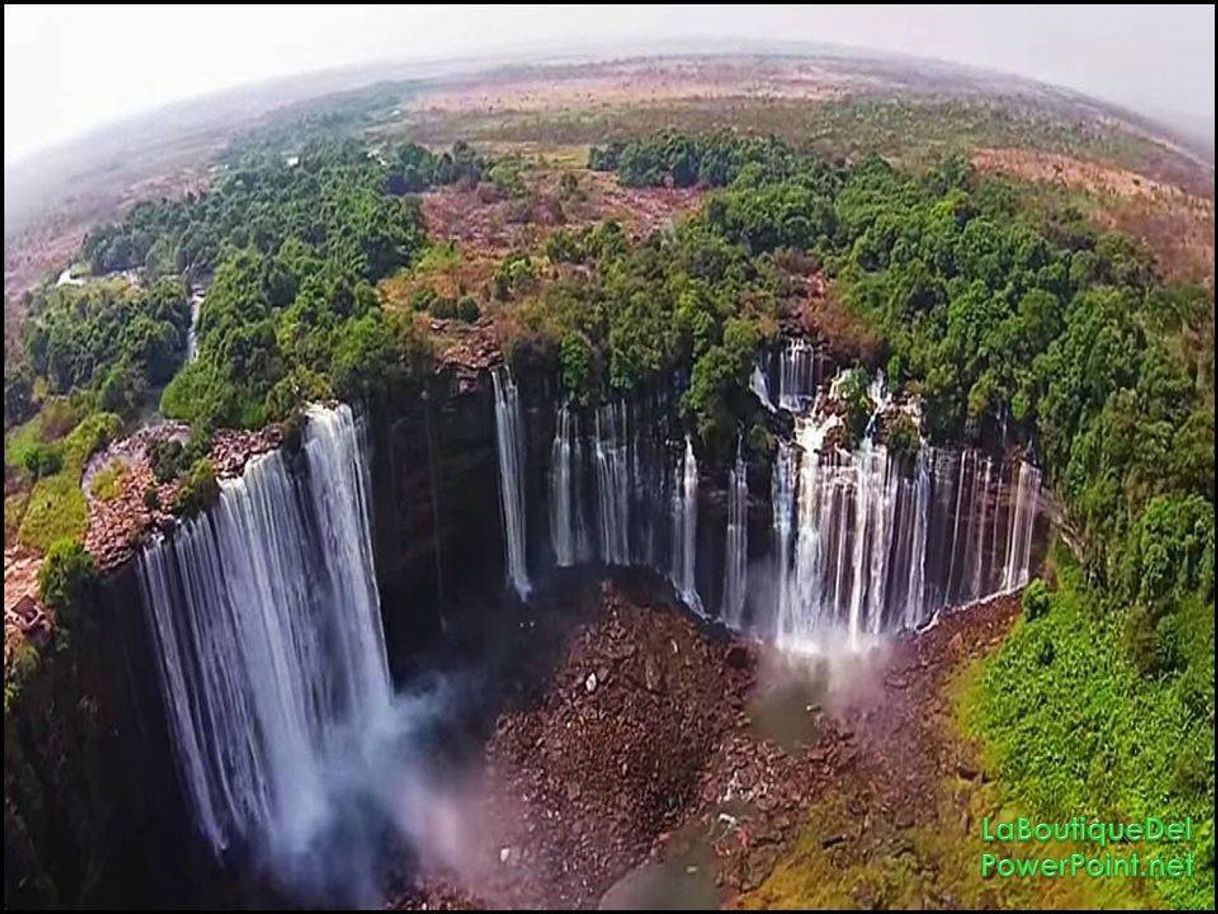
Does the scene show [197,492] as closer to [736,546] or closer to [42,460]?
[42,460]

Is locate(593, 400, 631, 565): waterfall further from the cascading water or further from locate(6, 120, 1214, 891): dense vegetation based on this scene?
locate(6, 120, 1214, 891): dense vegetation

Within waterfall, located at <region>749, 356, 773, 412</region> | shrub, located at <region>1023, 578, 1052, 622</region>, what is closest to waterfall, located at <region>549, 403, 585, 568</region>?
waterfall, located at <region>749, 356, 773, 412</region>

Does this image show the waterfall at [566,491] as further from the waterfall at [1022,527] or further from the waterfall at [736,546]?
the waterfall at [1022,527]

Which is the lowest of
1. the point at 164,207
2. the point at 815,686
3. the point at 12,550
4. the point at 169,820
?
the point at 815,686

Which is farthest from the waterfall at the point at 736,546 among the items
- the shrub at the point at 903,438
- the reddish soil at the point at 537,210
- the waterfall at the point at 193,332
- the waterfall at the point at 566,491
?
the waterfall at the point at 193,332

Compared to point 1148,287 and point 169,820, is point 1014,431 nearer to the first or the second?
point 1148,287

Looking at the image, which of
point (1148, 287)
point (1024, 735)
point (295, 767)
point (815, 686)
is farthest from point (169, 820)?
point (1148, 287)

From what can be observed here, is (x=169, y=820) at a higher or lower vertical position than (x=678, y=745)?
higher

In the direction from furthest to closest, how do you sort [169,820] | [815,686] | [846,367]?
1. [846,367]
2. [815,686]
3. [169,820]
